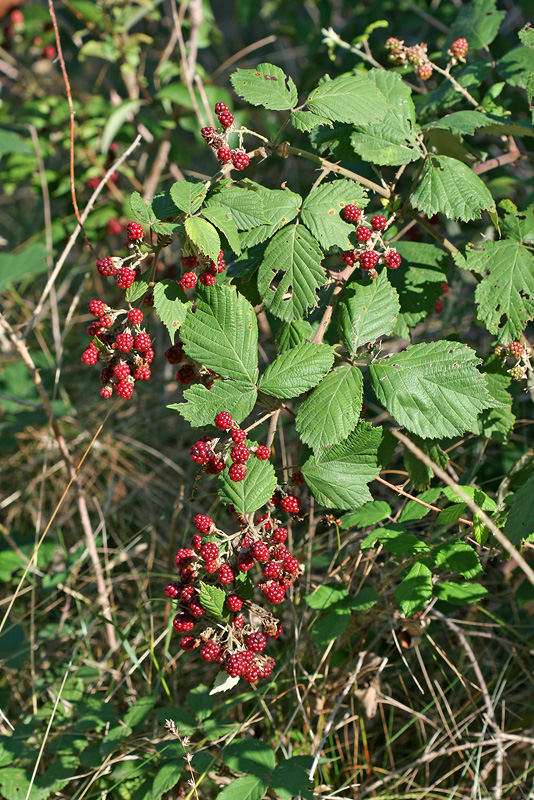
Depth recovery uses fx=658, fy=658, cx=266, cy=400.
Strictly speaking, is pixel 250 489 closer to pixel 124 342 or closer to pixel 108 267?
pixel 124 342

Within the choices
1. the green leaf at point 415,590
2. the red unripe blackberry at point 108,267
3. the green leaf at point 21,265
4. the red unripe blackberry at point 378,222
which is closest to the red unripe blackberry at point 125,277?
the red unripe blackberry at point 108,267

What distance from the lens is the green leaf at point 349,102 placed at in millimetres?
1236

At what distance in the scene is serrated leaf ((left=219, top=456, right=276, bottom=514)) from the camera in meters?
1.16

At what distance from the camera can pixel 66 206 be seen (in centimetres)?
291

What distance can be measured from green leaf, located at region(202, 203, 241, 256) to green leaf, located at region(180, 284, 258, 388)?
0.09 meters

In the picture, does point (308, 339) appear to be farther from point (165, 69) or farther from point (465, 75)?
point (165, 69)

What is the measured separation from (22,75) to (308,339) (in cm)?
272

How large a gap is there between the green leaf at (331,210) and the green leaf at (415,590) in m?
0.66

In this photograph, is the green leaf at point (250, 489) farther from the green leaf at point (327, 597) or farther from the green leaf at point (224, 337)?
the green leaf at point (327, 597)

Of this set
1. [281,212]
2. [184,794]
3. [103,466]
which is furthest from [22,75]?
[184,794]

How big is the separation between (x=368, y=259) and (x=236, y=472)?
470 mm

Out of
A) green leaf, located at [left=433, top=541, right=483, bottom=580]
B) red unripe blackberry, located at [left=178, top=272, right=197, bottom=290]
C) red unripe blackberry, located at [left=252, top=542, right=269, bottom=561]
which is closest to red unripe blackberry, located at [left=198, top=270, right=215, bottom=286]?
red unripe blackberry, located at [left=178, top=272, right=197, bottom=290]

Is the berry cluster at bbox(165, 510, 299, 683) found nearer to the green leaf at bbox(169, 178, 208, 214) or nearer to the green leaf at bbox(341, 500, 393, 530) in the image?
the green leaf at bbox(341, 500, 393, 530)

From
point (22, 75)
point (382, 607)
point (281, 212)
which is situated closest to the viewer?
point (281, 212)
